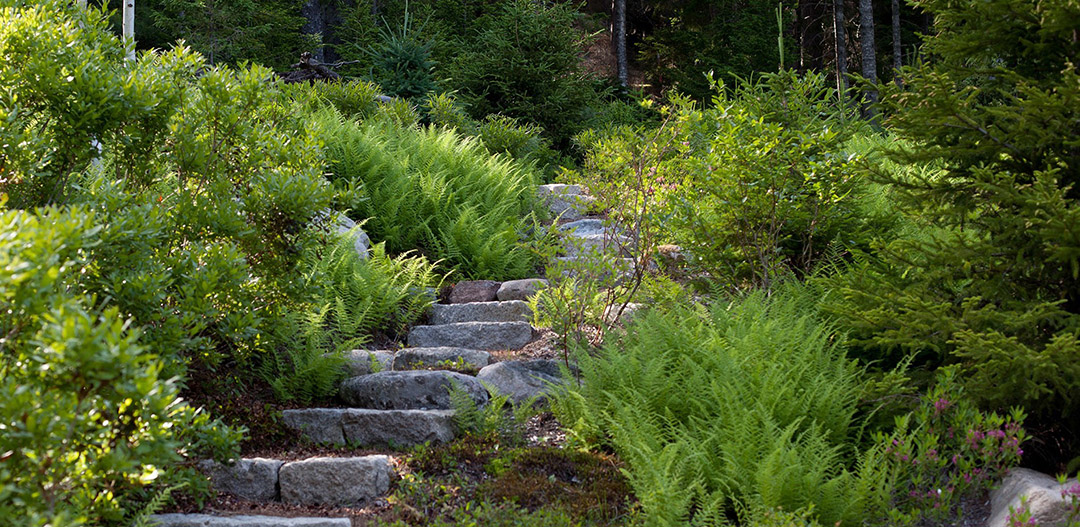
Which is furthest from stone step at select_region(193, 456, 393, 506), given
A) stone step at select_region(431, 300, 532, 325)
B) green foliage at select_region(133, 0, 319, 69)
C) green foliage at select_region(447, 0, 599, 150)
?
green foliage at select_region(133, 0, 319, 69)

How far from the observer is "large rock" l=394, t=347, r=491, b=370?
5.39 meters

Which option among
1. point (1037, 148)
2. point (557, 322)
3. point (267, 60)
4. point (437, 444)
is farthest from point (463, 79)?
point (1037, 148)

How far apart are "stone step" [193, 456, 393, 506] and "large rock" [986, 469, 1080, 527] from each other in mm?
2678

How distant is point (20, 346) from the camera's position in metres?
2.36

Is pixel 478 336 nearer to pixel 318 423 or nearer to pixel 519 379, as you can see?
pixel 519 379

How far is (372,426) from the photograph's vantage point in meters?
4.55

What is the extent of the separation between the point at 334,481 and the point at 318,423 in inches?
26.5

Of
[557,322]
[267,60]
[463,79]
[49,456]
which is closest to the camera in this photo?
[49,456]

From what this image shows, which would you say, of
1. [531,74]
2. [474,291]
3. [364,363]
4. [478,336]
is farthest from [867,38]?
[364,363]

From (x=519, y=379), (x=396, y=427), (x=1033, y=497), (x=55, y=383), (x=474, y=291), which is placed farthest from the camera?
(x=474, y=291)

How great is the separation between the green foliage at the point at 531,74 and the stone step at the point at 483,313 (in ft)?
20.9

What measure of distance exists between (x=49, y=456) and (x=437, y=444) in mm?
2510

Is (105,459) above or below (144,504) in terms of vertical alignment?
above

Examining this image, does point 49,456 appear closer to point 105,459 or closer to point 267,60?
point 105,459
